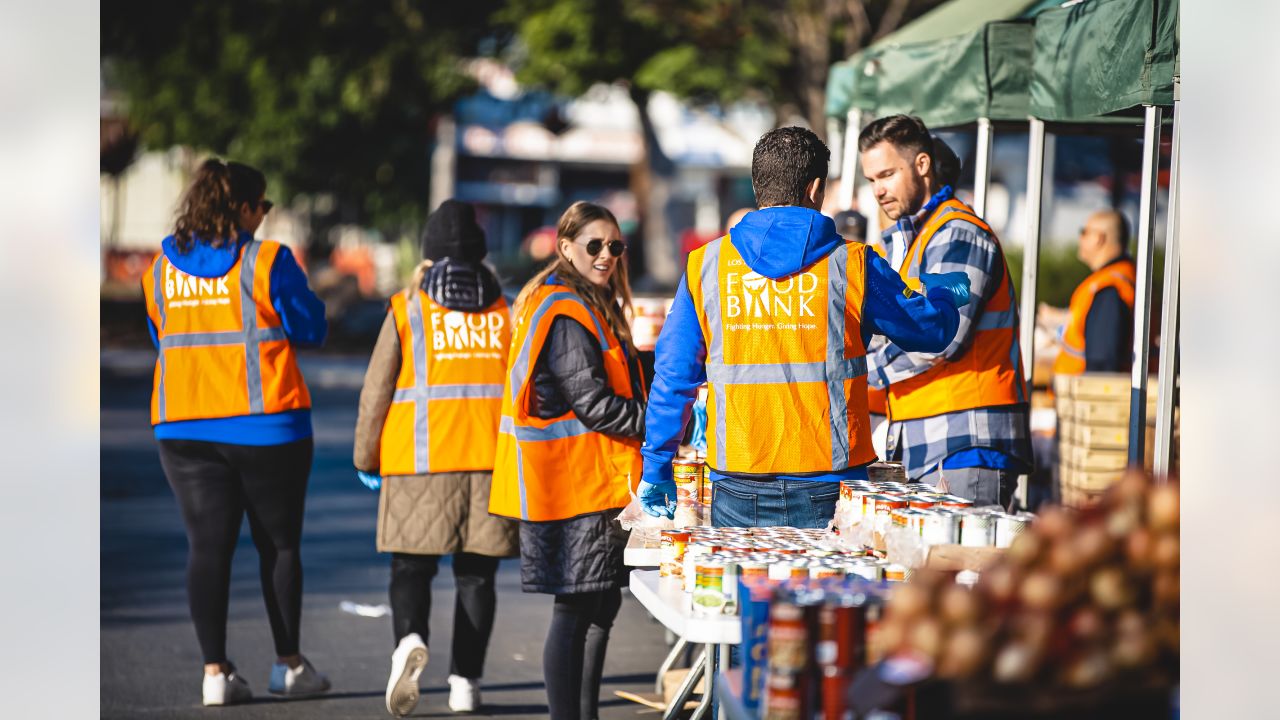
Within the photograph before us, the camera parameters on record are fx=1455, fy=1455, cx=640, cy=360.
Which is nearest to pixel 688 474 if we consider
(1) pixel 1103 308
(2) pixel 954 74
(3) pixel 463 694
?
(3) pixel 463 694

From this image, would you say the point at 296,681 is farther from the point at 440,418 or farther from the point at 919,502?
the point at 919,502

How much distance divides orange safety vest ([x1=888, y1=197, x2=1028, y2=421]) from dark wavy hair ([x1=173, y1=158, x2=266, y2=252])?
8.89 feet

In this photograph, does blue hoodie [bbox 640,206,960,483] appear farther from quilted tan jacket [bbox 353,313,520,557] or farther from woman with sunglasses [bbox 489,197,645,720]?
quilted tan jacket [bbox 353,313,520,557]

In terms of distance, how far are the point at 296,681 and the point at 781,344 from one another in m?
3.16

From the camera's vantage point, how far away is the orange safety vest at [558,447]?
16.3 feet

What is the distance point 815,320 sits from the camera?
13.3ft

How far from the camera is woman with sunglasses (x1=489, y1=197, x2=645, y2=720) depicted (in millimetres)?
4898

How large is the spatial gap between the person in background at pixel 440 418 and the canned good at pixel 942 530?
2.43 metres

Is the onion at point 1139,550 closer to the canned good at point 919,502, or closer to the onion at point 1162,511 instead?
the onion at point 1162,511

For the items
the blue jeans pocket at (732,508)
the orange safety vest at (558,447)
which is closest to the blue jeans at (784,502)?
the blue jeans pocket at (732,508)

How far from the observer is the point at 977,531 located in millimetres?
3537
